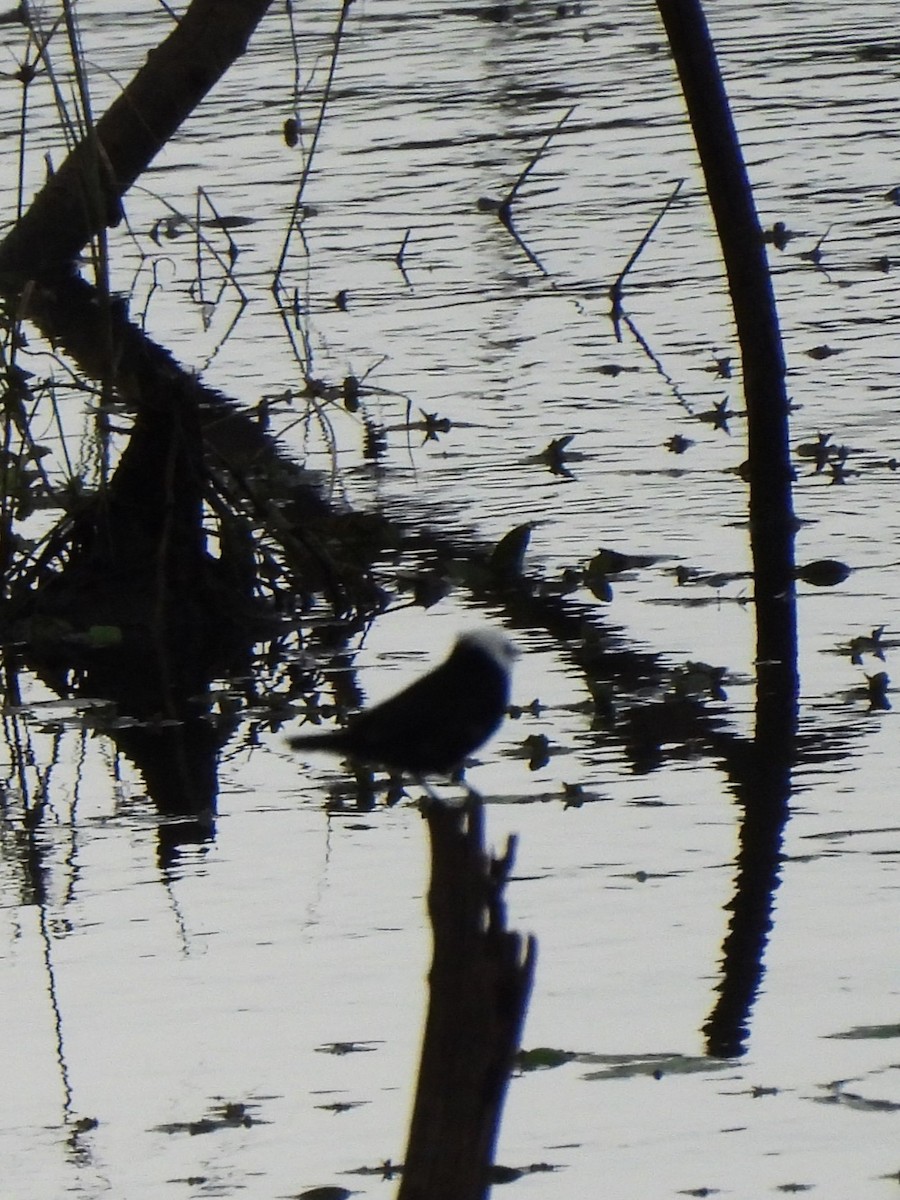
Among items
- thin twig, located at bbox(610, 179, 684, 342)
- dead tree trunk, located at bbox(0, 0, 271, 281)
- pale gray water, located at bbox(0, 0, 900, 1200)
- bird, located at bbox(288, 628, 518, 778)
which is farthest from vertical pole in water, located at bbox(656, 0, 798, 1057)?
dead tree trunk, located at bbox(0, 0, 271, 281)

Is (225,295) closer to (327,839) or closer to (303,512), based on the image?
(303,512)

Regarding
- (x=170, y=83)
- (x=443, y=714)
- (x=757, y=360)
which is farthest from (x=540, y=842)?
(x=170, y=83)

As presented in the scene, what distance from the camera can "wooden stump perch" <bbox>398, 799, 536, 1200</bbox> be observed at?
3.97 metres

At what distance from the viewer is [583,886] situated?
6.30 m

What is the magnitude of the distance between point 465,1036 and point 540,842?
8.56 feet

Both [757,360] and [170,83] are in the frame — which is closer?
[757,360]

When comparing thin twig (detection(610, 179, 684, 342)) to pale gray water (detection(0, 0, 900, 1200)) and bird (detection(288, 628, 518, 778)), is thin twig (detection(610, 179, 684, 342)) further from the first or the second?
bird (detection(288, 628, 518, 778))

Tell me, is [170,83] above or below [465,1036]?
above

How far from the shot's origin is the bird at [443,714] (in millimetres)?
5262

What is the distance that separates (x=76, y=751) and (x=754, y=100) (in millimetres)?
11727

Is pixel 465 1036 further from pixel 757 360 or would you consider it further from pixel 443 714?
pixel 757 360

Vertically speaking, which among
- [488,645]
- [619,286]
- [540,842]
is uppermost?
[488,645]

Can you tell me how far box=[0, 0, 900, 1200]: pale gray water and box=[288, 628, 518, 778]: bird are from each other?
0.64m

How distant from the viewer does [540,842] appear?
661 centimetres
